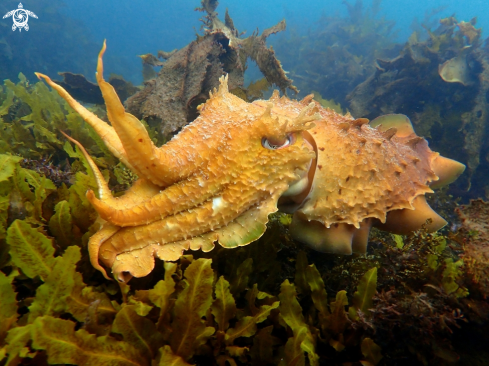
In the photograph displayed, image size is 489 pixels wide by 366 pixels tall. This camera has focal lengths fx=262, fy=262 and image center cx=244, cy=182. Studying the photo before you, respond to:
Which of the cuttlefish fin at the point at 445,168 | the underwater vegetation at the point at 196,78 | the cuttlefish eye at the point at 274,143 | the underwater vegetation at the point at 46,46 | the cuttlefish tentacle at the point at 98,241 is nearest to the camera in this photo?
the cuttlefish tentacle at the point at 98,241

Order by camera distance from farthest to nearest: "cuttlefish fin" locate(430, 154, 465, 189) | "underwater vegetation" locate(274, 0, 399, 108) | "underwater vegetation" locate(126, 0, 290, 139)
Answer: "underwater vegetation" locate(274, 0, 399, 108), "underwater vegetation" locate(126, 0, 290, 139), "cuttlefish fin" locate(430, 154, 465, 189)

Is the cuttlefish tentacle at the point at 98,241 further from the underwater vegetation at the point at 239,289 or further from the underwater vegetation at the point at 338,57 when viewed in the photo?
the underwater vegetation at the point at 338,57

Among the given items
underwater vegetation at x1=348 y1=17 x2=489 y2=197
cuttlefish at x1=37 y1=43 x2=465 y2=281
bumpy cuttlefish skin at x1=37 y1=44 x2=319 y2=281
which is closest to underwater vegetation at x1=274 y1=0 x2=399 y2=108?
underwater vegetation at x1=348 y1=17 x2=489 y2=197

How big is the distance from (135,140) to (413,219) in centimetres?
218

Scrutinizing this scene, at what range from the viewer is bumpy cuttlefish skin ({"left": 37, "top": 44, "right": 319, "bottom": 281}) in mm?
1469

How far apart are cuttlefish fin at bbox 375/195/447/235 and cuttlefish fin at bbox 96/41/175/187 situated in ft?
5.79

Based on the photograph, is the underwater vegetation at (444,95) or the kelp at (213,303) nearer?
the kelp at (213,303)

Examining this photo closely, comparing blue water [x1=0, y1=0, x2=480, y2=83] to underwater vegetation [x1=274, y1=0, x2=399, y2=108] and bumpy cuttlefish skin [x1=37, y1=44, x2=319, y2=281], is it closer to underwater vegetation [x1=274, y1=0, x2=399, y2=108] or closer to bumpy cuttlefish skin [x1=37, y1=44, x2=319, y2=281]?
underwater vegetation [x1=274, y1=0, x2=399, y2=108]

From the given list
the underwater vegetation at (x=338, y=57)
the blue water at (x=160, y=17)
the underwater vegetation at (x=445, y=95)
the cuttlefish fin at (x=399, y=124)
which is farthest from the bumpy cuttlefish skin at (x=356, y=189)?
the blue water at (x=160, y=17)

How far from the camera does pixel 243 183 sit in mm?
1626

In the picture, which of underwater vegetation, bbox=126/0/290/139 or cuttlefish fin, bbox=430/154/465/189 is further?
underwater vegetation, bbox=126/0/290/139

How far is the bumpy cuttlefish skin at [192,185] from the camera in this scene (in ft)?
4.82

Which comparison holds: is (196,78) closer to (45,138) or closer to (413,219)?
(45,138)

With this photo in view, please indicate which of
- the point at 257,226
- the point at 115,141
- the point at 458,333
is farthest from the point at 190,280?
the point at 458,333
